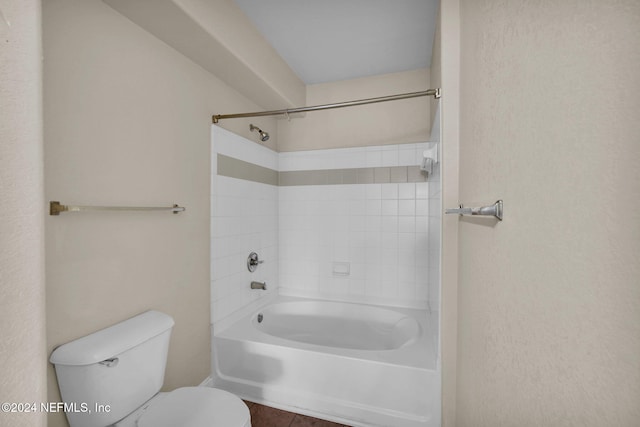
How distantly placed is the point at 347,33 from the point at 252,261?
1887mm

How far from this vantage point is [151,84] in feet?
4.56

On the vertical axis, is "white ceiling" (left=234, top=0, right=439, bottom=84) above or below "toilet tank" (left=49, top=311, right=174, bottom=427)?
above

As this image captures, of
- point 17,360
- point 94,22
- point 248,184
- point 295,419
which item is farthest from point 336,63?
point 295,419

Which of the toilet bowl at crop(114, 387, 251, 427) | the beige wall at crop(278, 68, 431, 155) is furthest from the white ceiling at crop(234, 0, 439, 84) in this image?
the toilet bowl at crop(114, 387, 251, 427)

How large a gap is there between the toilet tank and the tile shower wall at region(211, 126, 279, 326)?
62 cm

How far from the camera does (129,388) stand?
113cm

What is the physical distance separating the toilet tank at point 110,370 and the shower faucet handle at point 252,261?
96 cm

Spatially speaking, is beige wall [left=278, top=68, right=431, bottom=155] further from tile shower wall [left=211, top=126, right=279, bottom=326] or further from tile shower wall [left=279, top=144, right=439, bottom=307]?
tile shower wall [left=211, top=126, right=279, bottom=326]

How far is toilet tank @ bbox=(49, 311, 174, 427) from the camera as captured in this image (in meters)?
0.99

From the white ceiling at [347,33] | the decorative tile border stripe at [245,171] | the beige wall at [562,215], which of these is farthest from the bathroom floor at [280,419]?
the white ceiling at [347,33]

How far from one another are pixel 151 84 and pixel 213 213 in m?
0.83

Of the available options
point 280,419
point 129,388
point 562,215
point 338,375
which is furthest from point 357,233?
point 562,215

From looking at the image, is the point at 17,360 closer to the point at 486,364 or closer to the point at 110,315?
the point at 110,315

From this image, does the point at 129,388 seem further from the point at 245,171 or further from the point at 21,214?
the point at 245,171
